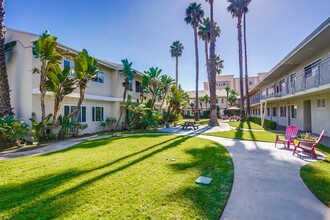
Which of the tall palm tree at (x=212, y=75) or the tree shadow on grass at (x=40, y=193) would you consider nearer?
the tree shadow on grass at (x=40, y=193)

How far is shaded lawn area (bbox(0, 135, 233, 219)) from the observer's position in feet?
12.5

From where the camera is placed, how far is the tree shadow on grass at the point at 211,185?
3.99 meters

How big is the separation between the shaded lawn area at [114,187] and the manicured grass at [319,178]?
2141 millimetres

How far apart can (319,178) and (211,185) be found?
3.53 metres

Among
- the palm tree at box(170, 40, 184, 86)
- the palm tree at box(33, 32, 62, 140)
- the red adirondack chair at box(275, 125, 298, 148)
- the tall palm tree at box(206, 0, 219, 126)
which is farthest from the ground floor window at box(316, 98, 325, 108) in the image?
the palm tree at box(170, 40, 184, 86)

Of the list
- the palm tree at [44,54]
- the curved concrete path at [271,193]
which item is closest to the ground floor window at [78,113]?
the palm tree at [44,54]

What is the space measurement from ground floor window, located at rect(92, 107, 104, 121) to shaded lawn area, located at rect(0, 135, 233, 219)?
10108 millimetres

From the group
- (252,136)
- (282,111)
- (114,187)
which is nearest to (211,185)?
(114,187)

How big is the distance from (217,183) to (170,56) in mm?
44223

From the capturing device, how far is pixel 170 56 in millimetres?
46531

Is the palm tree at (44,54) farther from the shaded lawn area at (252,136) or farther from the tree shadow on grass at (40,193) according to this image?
the shaded lawn area at (252,136)

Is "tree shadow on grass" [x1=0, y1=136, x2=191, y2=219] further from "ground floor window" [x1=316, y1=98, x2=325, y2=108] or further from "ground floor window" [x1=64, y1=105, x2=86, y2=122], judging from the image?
"ground floor window" [x1=316, y1=98, x2=325, y2=108]

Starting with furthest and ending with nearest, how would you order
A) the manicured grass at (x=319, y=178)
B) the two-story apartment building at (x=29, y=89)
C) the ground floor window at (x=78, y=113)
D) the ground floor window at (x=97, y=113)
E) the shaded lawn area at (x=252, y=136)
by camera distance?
the ground floor window at (x=97, y=113) < the ground floor window at (x=78, y=113) < the shaded lawn area at (x=252, y=136) < the two-story apartment building at (x=29, y=89) < the manicured grass at (x=319, y=178)

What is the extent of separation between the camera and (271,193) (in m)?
4.72
